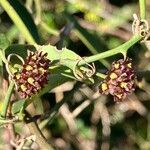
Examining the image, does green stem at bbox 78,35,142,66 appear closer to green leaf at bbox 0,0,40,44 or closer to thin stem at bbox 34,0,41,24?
green leaf at bbox 0,0,40,44

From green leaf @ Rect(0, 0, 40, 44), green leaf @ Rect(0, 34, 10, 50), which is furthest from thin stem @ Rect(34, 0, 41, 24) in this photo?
green leaf @ Rect(0, 34, 10, 50)

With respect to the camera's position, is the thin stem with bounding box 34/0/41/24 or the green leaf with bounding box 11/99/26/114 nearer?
the green leaf with bounding box 11/99/26/114

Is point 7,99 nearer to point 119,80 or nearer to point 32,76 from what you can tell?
point 32,76

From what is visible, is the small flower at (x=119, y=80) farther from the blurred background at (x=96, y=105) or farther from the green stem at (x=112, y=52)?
the blurred background at (x=96, y=105)

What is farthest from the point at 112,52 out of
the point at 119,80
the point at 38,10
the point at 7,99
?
the point at 38,10

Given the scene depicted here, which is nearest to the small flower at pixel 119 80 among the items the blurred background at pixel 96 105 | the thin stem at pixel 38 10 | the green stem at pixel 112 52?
the green stem at pixel 112 52
